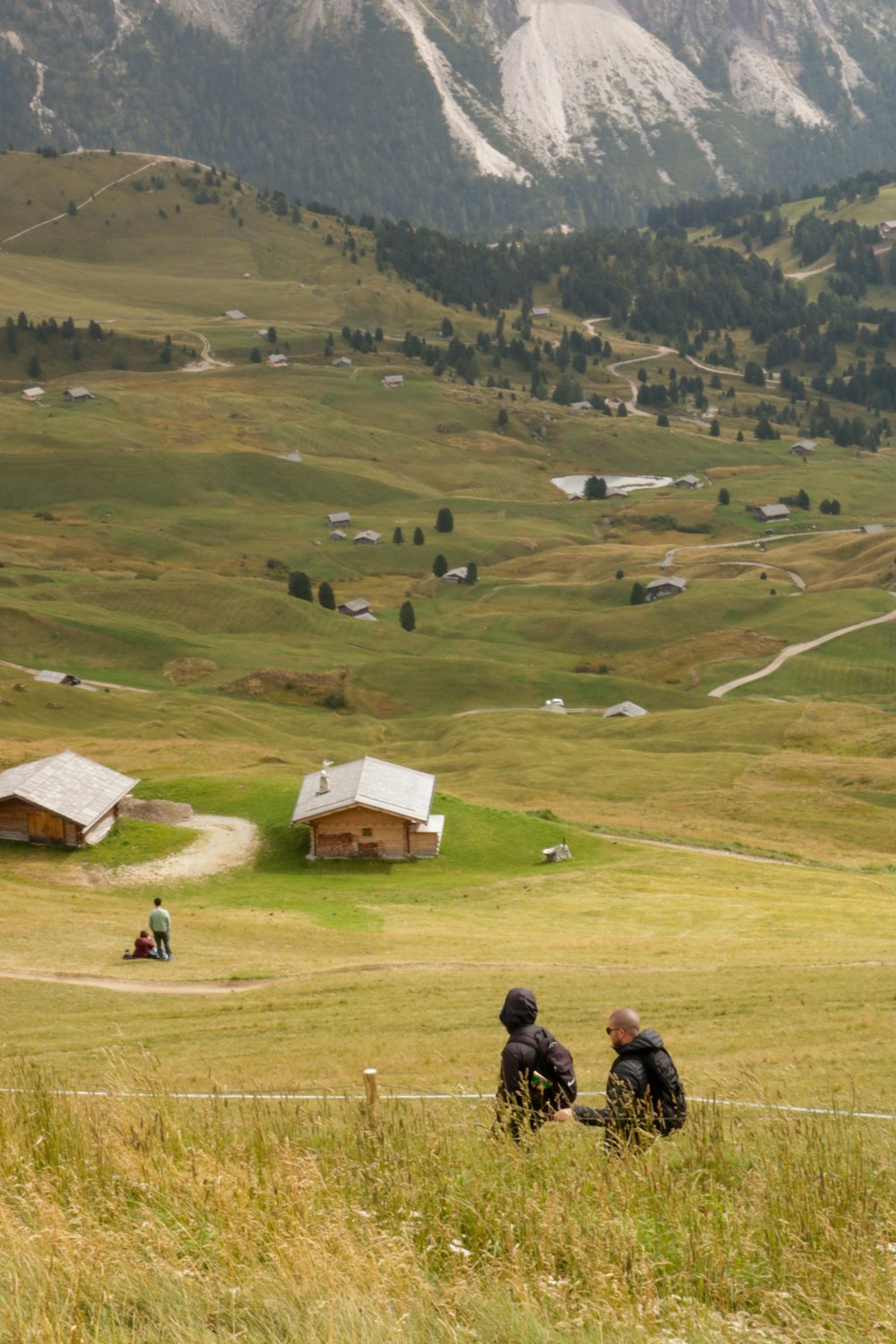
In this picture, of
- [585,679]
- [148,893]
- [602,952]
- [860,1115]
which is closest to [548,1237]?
[860,1115]

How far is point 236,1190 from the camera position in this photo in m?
12.2

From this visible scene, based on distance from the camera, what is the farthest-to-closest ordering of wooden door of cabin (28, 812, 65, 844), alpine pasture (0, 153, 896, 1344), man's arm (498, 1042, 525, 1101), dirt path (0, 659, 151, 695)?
dirt path (0, 659, 151, 695) < wooden door of cabin (28, 812, 65, 844) < man's arm (498, 1042, 525, 1101) < alpine pasture (0, 153, 896, 1344)

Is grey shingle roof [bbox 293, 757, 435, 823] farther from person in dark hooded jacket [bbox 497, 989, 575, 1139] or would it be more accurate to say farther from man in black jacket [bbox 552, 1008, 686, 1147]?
man in black jacket [bbox 552, 1008, 686, 1147]

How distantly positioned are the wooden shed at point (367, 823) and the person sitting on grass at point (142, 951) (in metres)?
23.4

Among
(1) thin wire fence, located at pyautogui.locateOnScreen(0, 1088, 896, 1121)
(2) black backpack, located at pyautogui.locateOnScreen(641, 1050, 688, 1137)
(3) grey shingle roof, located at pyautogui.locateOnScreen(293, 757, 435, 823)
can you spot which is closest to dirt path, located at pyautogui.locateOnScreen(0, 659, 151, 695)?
(3) grey shingle roof, located at pyautogui.locateOnScreen(293, 757, 435, 823)

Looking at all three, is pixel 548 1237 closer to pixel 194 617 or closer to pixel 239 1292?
pixel 239 1292

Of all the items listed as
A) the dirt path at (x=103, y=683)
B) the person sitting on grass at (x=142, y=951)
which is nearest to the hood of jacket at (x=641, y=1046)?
the person sitting on grass at (x=142, y=951)

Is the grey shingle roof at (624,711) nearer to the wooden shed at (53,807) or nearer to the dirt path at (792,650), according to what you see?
the dirt path at (792,650)

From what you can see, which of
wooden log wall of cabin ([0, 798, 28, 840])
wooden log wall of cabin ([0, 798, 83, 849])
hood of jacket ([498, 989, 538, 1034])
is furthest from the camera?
wooden log wall of cabin ([0, 798, 28, 840])

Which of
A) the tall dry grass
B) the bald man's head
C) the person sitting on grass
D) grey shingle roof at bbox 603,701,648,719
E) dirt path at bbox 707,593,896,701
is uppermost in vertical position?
the bald man's head

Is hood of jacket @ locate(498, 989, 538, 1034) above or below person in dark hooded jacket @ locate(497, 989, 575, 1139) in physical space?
above

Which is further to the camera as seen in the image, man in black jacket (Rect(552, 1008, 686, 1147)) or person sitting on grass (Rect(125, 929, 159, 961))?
person sitting on grass (Rect(125, 929, 159, 961))

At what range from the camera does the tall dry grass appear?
1016cm

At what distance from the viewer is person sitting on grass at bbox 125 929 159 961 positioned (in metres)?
36.8
